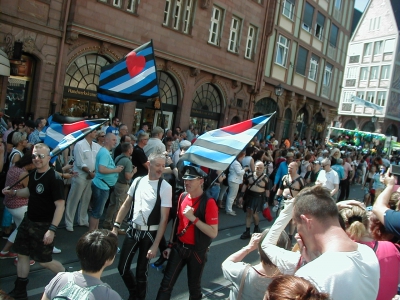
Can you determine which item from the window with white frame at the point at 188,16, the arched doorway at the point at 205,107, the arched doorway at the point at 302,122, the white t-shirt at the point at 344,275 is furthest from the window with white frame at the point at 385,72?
the white t-shirt at the point at 344,275

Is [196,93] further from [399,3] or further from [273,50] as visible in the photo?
[399,3]

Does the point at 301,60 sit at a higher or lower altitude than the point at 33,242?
higher

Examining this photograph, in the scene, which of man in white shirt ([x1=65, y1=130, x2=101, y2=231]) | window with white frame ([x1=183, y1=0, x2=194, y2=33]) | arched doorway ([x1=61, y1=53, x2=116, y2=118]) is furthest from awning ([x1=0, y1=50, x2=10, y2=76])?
window with white frame ([x1=183, y1=0, x2=194, y2=33])

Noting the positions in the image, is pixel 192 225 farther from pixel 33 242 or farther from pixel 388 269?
pixel 388 269

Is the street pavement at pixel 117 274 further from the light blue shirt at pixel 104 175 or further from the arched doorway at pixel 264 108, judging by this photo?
the arched doorway at pixel 264 108

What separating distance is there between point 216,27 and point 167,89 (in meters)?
3.90

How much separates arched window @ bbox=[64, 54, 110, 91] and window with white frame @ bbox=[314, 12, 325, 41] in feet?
56.2

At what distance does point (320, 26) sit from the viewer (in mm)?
26922

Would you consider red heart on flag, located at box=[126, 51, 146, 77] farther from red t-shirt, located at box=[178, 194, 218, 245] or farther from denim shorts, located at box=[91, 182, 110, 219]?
red t-shirt, located at box=[178, 194, 218, 245]

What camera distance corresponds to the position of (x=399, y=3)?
51.2 m

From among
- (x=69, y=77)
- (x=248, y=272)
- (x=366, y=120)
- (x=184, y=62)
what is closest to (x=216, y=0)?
(x=184, y=62)

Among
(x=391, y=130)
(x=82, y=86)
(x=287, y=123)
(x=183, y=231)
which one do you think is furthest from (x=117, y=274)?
(x=391, y=130)

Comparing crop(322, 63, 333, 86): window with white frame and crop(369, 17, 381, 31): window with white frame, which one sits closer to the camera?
crop(322, 63, 333, 86): window with white frame

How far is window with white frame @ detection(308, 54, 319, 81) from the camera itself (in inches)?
1050
